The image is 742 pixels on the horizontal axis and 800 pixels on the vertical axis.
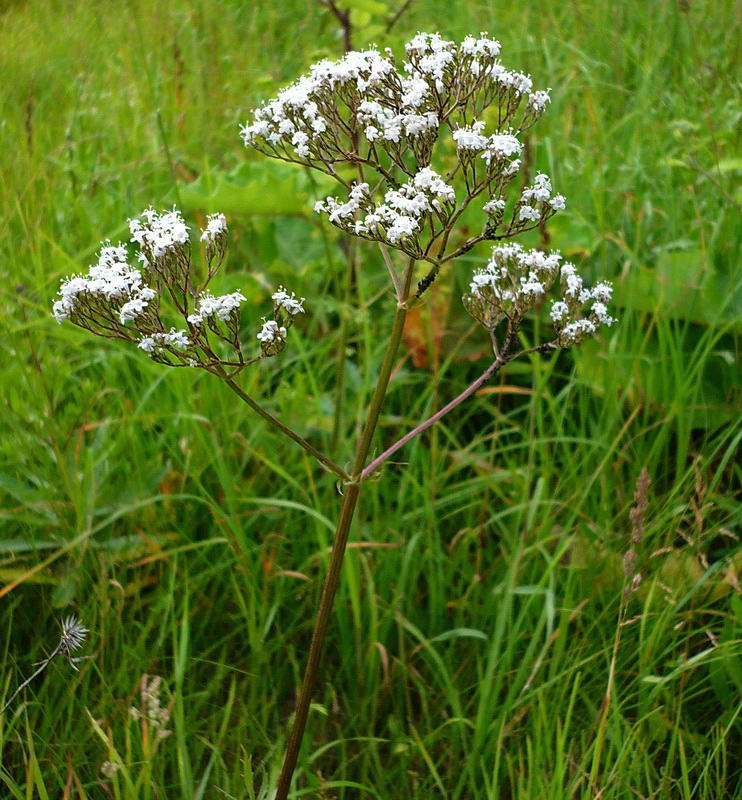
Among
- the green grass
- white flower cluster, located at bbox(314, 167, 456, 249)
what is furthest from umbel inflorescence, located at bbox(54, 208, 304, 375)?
the green grass

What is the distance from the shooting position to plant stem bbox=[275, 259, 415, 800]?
1.64 m

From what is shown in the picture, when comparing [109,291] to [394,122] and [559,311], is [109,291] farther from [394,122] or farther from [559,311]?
[559,311]

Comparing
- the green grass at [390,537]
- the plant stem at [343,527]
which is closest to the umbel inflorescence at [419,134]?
the plant stem at [343,527]

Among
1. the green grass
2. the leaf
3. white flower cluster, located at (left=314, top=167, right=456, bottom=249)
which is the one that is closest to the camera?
white flower cluster, located at (left=314, top=167, right=456, bottom=249)

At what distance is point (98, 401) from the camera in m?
3.06

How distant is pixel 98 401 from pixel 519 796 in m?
1.93

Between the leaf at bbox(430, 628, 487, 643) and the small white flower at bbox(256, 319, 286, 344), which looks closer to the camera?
the small white flower at bbox(256, 319, 286, 344)

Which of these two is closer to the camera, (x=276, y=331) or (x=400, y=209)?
(x=400, y=209)

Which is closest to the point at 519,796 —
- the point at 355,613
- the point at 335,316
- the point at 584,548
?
the point at 355,613

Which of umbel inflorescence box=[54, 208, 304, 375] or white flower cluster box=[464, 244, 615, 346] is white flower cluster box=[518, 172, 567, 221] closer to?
white flower cluster box=[464, 244, 615, 346]

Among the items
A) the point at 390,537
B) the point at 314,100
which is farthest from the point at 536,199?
the point at 390,537

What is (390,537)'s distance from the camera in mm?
2832

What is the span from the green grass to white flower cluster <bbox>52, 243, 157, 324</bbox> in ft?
2.88

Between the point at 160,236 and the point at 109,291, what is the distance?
15 centimetres
